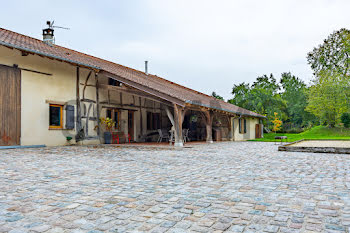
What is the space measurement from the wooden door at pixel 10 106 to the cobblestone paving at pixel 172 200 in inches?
176

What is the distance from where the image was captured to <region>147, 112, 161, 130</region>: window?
1465cm

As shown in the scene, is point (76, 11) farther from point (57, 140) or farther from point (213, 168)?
point (213, 168)

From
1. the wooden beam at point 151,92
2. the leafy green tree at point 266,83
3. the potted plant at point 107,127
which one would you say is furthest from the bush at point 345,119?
the potted plant at point 107,127

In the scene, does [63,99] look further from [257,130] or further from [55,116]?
[257,130]

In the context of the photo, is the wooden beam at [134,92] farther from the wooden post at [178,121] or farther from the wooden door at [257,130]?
the wooden door at [257,130]

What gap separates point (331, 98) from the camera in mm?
22859

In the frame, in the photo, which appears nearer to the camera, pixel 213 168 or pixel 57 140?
pixel 213 168

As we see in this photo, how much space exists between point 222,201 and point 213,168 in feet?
7.52

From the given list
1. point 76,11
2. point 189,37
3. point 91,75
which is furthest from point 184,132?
point 76,11

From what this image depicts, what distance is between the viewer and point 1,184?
12.1ft

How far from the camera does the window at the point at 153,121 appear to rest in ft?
48.1

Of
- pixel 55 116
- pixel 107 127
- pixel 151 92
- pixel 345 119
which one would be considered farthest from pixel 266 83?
pixel 55 116

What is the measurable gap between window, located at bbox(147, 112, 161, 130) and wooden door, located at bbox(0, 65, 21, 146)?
22.0ft

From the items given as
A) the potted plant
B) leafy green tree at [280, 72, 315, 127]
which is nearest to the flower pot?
the potted plant
